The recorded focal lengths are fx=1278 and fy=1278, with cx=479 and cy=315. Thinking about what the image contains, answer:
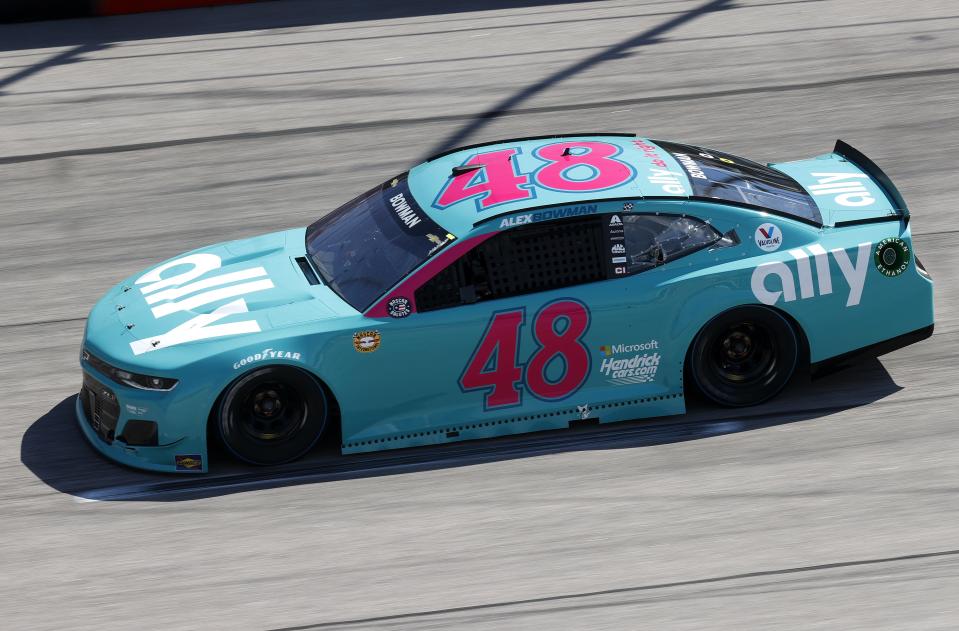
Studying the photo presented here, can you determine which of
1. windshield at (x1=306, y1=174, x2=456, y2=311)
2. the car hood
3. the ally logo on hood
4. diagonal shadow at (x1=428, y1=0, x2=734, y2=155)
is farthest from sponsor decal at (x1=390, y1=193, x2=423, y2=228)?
diagonal shadow at (x1=428, y1=0, x2=734, y2=155)

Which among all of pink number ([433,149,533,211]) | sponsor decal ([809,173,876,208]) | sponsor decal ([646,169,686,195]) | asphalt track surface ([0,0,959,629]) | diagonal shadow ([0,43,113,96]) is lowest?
asphalt track surface ([0,0,959,629])

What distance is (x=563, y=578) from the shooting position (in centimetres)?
600

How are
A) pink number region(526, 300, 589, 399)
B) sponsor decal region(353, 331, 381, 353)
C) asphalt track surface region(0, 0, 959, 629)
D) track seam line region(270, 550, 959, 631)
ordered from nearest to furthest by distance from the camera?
track seam line region(270, 550, 959, 631), asphalt track surface region(0, 0, 959, 629), sponsor decal region(353, 331, 381, 353), pink number region(526, 300, 589, 399)

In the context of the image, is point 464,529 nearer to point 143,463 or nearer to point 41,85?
point 143,463

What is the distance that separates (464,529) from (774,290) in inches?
88.5

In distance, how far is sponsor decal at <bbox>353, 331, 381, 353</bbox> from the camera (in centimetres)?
683

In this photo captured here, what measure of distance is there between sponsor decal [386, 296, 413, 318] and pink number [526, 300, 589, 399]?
0.69m

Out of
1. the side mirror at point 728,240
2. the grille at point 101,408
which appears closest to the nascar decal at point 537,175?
the side mirror at point 728,240

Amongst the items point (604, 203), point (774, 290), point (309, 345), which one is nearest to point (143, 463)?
point (309, 345)

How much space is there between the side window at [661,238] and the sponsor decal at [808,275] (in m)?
0.36

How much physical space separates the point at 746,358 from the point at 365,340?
2.24 metres

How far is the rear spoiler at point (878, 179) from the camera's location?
24.7 ft

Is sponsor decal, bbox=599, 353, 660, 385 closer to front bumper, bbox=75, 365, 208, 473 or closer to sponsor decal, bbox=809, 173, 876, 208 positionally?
sponsor decal, bbox=809, 173, 876, 208

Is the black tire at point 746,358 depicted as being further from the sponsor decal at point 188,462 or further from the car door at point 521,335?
the sponsor decal at point 188,462
